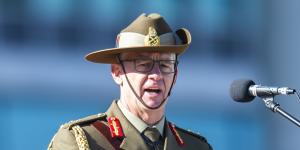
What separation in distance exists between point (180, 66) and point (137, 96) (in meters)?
3.42

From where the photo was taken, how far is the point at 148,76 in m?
4.07

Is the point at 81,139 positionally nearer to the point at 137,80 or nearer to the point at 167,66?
the point at 137,80

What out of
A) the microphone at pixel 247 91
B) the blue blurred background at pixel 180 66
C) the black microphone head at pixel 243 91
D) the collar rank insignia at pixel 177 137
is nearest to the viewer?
the microphone at pixel 247 91

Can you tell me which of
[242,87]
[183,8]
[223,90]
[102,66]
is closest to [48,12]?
[102,66]

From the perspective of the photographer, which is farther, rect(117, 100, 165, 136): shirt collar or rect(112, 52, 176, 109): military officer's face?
rect(117, 100, 165, 136): shirt collar

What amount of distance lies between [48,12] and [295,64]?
285cm

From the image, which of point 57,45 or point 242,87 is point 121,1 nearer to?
point 57,45

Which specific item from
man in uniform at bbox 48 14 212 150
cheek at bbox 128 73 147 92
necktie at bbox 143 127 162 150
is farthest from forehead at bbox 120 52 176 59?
necktie at bbox 143 127 162 150

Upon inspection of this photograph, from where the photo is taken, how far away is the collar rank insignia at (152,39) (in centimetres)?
415

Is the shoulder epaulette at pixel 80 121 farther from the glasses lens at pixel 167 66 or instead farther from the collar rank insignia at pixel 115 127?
the glasses lens at pixel 167 66

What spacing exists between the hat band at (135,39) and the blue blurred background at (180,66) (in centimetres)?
250

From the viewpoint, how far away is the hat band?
421 centimetres

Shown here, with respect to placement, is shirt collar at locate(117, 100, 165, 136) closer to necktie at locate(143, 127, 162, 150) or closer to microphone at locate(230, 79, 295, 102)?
necktie at locate(143, 127, 162, 150)

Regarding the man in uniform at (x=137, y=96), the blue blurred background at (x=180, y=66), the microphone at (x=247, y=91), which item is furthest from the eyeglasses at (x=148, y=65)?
the blue blurred background at (x=180, y=66)
